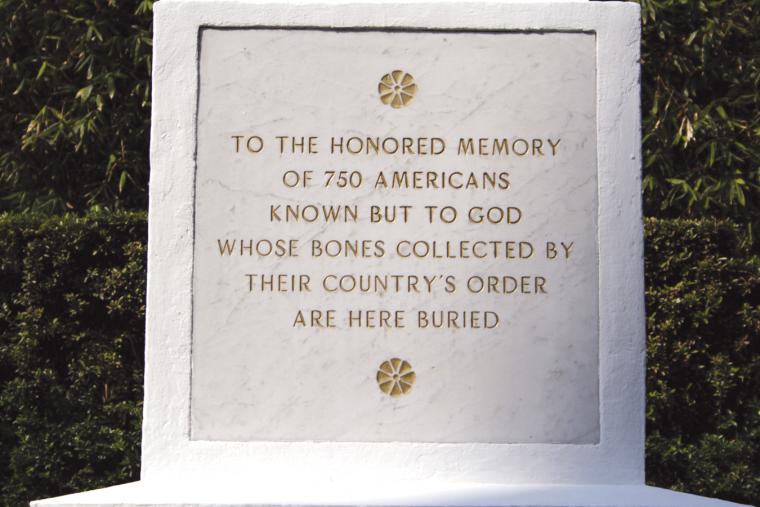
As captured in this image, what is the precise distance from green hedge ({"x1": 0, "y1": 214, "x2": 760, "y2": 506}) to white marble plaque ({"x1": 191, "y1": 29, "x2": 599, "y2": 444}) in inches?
96.1

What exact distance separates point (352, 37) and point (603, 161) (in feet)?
3.62

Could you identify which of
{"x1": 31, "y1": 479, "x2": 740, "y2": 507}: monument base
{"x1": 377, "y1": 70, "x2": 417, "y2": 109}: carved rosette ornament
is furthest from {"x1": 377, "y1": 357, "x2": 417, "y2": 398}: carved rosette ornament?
{"x1": 377, "y1": 70, "x2": 417, "y2": 109}: carved rosette ornament

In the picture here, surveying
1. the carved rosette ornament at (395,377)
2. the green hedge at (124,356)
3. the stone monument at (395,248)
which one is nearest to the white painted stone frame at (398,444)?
the stone monument at (395,248)

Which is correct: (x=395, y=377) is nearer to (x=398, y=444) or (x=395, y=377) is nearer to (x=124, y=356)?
(x=398, y=444)

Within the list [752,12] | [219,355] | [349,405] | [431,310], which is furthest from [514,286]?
[752,12]

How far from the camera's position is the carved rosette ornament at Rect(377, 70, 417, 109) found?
4.66 metres

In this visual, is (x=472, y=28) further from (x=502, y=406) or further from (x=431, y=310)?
(x=502, y=406)

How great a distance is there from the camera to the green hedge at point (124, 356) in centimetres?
674

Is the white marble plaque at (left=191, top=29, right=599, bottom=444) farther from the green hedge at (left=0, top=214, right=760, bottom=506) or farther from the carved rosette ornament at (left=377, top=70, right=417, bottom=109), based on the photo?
the green hedge at (left=0, top=214, right=760, bottom=506)

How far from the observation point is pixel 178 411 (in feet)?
14.8

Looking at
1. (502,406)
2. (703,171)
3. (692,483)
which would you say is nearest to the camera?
(502,406)

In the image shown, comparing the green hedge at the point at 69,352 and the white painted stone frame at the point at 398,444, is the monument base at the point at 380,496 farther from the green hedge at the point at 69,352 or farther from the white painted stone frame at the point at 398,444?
the green hedge at the point at 69,352

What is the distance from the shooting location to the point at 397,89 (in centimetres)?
467

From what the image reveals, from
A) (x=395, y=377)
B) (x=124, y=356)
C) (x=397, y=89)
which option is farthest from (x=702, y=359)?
(x=124, y=356)
